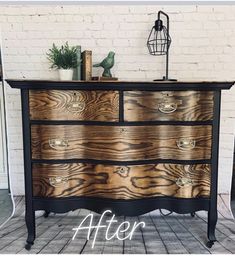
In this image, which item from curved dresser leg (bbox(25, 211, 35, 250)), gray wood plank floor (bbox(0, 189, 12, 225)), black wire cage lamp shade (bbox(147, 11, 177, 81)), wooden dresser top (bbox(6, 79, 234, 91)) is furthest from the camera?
gray wood plank floor (bbox(0, 189, 12, 225))

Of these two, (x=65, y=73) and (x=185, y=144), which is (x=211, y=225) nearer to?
(x=185, y=144)

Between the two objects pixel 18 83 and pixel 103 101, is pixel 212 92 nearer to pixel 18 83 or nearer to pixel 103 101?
pixel 103 101

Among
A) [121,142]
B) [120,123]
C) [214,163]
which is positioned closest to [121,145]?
[121,142]

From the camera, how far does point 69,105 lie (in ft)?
4.69

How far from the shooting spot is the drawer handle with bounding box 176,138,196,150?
1.44 meters

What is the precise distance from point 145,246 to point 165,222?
1.32 ft

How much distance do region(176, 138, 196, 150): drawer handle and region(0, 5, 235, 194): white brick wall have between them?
2.31ft

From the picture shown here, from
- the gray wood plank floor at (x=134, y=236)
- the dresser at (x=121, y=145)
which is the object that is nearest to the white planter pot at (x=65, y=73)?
the dresser at (x=121, y=145)

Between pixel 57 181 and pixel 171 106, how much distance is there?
77 cm

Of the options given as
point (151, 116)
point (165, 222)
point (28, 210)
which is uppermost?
point (151, 116)

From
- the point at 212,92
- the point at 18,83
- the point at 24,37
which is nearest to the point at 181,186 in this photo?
the point at 212,92

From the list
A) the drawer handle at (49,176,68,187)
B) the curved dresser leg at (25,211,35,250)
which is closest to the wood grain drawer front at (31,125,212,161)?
the drawer handle at (49,176,68,187)

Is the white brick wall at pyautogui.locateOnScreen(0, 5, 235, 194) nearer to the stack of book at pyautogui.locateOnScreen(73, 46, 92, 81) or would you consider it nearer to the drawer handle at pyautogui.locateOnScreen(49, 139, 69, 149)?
the stack of book at pyautogui.locateOnScreen(73, 46, 92, 81)

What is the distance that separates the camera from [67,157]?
147cm
